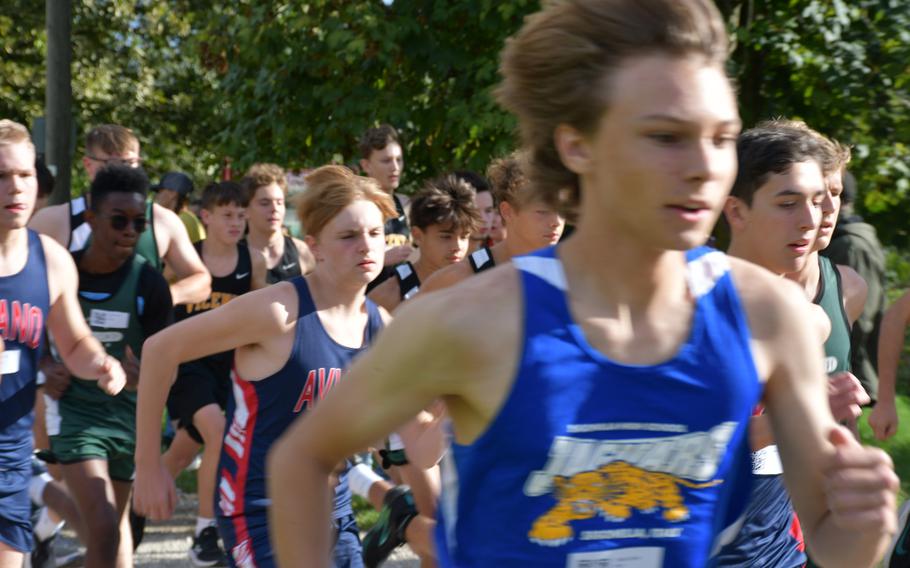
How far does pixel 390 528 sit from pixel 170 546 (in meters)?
2.79

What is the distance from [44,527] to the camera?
6555 millimetres

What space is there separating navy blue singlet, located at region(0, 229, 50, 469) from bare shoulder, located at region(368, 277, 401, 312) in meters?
1.98

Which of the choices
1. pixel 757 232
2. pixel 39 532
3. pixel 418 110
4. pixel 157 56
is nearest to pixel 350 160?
pixel 418 110

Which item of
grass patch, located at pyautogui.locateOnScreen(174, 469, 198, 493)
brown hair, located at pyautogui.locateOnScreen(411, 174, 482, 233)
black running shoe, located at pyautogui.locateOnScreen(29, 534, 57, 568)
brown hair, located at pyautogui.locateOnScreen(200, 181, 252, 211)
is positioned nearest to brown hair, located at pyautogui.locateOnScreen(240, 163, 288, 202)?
brown hair, located at pyautogui.locateOnScreen(200, 181, 252, 211)

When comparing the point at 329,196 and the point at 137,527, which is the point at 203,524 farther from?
the point at 329,196

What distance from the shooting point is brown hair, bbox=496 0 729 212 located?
2.10 m

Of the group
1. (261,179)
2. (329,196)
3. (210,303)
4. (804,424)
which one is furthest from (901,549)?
(261,179)

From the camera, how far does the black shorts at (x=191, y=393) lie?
24.7 ft

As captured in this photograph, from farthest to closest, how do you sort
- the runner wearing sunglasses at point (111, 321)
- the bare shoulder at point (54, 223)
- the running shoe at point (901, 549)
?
the bare shoulder at point (54, 223) → the runner wearing sunglasses at point (111, 321) → the running shoe at point (901, 549)

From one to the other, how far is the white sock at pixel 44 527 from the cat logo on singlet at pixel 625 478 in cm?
489

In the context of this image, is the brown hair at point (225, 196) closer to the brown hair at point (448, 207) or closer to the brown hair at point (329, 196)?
the brown hair at point (448, 207)

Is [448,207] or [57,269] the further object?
[448,207]

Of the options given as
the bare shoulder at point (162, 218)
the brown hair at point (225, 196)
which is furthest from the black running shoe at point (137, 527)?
the brown hair at point (225, 196)

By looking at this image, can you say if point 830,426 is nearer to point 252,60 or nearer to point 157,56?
point 252,60
